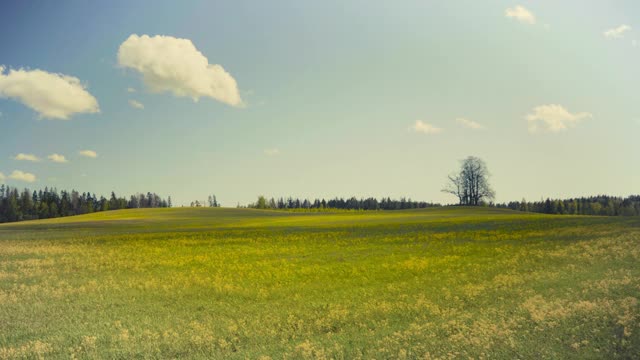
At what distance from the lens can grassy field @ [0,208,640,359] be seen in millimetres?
14031

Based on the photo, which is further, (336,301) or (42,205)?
(42,205)

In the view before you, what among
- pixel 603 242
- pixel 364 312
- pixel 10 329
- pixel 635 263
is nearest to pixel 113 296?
pixel 10 329

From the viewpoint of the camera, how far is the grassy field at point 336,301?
1403cm

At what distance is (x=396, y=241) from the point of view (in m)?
39.0

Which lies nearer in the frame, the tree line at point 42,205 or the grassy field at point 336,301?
the grassy field at point 336,301

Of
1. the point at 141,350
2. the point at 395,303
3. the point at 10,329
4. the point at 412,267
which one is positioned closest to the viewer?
the point at 141,350

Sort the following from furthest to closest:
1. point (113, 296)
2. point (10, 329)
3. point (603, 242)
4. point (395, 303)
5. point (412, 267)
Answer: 1. point (603, 242)
2. point (412, 267)
3. point (113, 296)
4. point (395, 303)
5. point (10, 329)

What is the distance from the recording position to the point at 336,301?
19328 millimetres

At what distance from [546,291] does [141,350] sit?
16873mm

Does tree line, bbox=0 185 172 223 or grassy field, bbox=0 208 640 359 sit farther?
tree line, bbox=0 185 172 223

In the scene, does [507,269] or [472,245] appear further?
[472,245]

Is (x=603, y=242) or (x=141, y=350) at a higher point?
(x=603, y=242)

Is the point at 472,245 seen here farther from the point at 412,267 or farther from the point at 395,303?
the point at 395,303

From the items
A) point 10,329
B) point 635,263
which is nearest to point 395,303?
point 635,263
